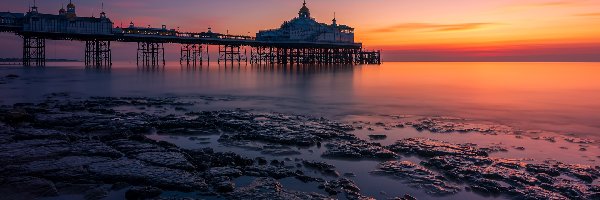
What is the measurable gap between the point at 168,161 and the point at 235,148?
2.16 meters

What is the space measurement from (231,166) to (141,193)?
7.61ft

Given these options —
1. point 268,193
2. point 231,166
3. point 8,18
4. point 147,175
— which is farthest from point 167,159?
point 8,18

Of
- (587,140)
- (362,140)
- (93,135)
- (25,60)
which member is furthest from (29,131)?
(25,60)

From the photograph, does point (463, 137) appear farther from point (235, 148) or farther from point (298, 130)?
point (235, 148)

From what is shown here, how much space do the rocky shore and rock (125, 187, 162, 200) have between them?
0.05 feet

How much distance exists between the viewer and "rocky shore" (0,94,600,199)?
7141 mm

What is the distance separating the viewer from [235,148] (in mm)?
10602

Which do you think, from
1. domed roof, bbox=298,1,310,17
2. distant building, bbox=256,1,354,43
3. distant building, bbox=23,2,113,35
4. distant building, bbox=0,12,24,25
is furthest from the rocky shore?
domed roof, bbox=298,1,310,17

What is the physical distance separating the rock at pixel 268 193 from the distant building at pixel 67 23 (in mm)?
75581

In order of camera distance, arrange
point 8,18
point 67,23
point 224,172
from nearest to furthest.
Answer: point 224,172
point 8,18
point 67,23

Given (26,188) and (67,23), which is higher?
(67,23)

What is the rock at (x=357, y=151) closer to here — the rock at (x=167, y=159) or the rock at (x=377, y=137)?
the rock at (x=377, y=137)

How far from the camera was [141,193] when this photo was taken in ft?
22.0

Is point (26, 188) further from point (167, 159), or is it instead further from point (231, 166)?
point (231, 166)
